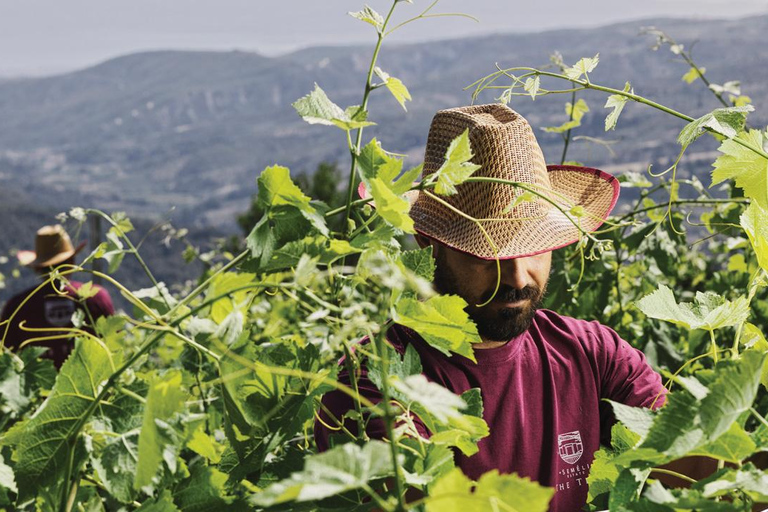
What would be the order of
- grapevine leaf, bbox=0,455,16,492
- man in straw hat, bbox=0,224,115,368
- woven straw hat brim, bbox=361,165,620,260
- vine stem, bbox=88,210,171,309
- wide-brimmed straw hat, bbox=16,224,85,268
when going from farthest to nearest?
wide-brimmed straw hat, bbox=16,224,85,268, man in straw hat, bbox=0,224,115,368, vine stem, bbox=88,210,171,309, woven straw hat brim, bbox=361,165,620,260, grapevine leaf, bbox=0,455,16,492

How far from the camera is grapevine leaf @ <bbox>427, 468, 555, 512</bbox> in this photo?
483mm

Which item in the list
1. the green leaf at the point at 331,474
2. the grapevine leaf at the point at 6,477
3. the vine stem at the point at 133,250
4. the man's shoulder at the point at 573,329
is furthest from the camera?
the man's shoulder at the point at 573,329

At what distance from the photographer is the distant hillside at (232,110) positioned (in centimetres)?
12669

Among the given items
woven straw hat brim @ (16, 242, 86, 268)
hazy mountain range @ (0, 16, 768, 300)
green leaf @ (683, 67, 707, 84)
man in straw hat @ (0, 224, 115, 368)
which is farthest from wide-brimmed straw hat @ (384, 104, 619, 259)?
hazy mountain range @ (0, 16, 768, 300)

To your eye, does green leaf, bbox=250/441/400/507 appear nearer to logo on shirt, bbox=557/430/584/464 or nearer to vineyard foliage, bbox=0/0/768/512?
vineyard foliage, bbox=0/0/768/512

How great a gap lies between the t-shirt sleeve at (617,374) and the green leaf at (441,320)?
838 millimetres

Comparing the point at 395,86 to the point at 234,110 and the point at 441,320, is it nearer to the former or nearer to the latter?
the point at 441,320

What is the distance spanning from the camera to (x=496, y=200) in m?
1.52

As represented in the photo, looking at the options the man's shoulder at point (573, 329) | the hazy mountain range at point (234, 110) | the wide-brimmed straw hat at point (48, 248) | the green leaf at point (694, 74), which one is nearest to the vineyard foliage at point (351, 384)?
the man's shoulder at point (573, 329)

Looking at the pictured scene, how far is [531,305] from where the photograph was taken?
150cm

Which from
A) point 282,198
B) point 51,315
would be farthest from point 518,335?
point 51,315

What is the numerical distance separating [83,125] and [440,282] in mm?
176927

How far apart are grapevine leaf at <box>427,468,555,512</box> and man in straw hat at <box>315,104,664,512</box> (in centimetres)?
89

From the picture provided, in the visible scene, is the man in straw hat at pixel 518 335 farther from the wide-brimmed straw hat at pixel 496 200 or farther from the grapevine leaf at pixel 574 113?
the grapevine leaf at pixel 574 113
